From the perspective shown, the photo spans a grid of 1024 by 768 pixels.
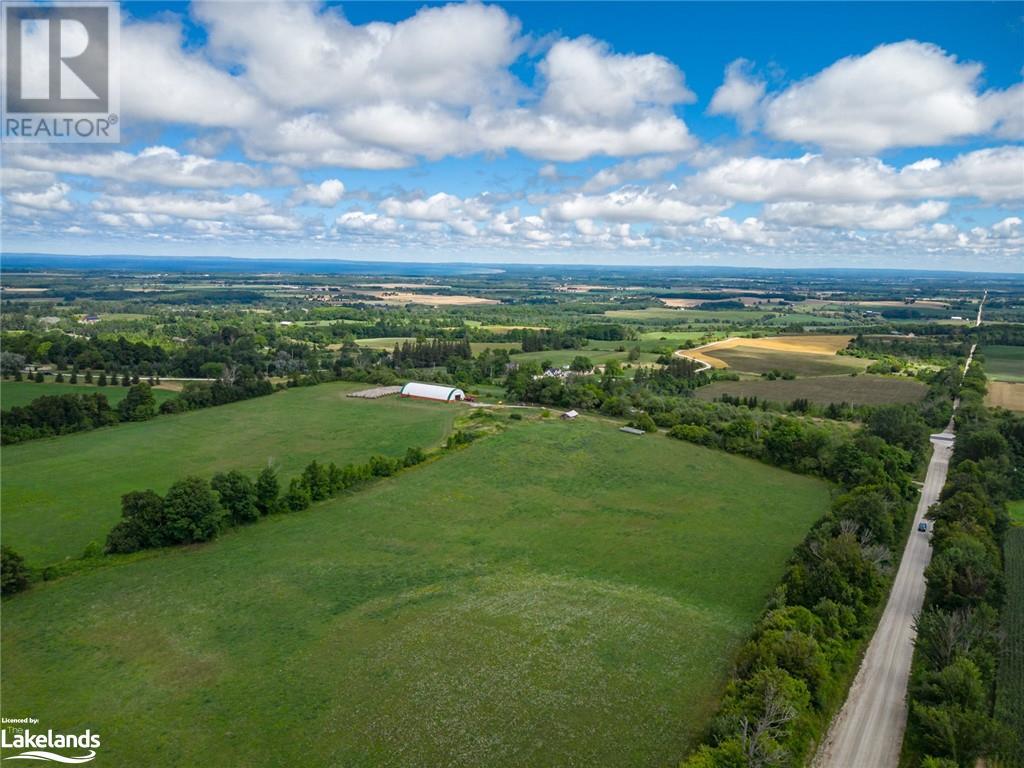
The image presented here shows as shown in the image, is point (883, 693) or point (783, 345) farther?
point (783, 345)

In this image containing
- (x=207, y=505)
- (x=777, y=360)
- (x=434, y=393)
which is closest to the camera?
(x=207, y=505)

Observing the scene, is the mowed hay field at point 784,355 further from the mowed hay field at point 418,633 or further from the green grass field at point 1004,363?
the mowed hay field at point 418,633

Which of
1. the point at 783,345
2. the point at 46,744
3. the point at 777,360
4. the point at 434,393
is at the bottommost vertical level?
the point at 46,744

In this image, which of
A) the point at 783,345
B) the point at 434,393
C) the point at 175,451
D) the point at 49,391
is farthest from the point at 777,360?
the point at 49,391

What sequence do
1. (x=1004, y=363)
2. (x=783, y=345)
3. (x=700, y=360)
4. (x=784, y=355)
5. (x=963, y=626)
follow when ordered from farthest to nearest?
(x=783, y=345) → (x=784, y=355) → (x=700, y=360) → (x=1004, y=363) → (x=963, y=626)

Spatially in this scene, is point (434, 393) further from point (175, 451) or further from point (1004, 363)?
point (1004, 363)

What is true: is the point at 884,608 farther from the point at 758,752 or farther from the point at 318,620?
the point at 318,620

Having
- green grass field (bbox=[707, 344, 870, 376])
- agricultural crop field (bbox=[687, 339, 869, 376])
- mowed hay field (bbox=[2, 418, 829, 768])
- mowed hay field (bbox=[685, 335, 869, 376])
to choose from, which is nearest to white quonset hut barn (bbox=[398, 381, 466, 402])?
mowed hay field (bbox=[2, 418, 829, 768])
